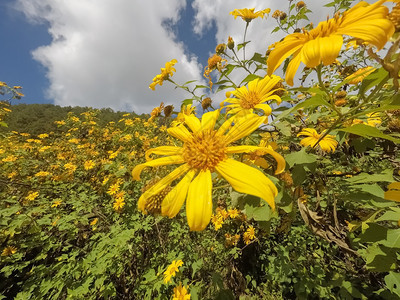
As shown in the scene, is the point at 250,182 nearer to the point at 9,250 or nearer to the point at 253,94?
the point at 253,94

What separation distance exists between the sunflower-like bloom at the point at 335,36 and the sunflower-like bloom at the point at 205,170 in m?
0.24

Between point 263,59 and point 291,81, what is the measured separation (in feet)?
2.60

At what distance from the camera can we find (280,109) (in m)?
1.06

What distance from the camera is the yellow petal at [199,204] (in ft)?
1.93

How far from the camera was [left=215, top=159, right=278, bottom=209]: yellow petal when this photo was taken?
0.57m

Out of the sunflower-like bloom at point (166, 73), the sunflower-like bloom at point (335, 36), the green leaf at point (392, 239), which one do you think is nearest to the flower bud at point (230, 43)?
the sunflower-like bloom at point (166, 73)

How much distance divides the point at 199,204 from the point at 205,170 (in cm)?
18

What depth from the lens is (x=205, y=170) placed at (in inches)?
Result: 30.1

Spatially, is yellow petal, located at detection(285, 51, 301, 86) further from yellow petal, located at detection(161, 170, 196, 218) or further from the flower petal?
yellow petal, located at detection(161, 170, 196, 218)

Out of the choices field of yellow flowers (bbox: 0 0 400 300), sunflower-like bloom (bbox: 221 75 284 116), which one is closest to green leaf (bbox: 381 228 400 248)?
field of yellow flowers (bbox: 0 0 400 300)

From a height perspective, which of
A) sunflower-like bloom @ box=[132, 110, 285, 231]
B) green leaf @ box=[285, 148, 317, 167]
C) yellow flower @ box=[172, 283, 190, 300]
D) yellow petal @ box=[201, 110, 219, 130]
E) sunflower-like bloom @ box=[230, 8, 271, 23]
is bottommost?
yellow flower @ box=[172, 283, 190, 300]

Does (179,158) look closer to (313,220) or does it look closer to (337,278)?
(313,220)

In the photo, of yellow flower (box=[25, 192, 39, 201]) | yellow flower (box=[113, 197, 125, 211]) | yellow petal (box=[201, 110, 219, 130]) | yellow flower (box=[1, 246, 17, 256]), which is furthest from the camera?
yellow flower (box=[25, 192, 39, 201])

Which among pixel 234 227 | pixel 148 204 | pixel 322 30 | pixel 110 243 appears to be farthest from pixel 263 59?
pixel 234 227
